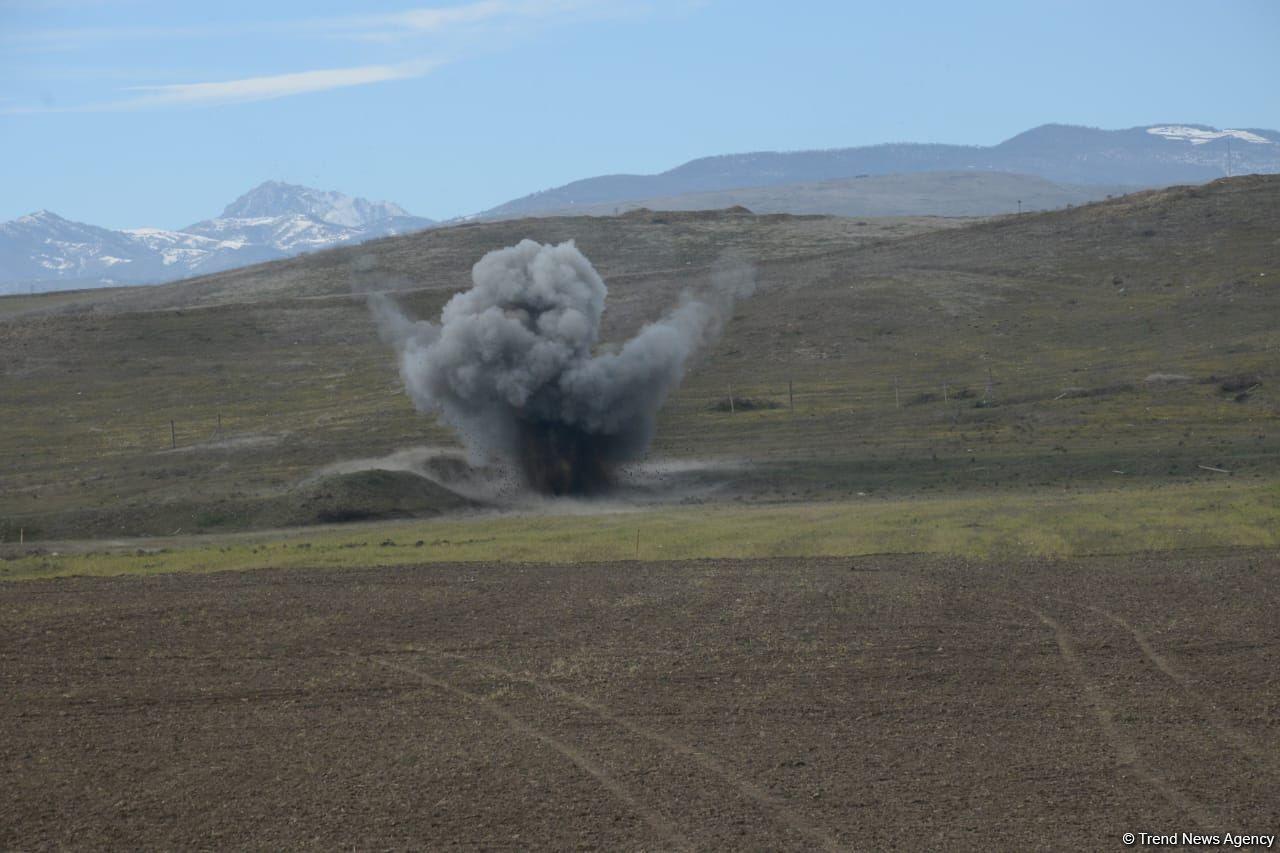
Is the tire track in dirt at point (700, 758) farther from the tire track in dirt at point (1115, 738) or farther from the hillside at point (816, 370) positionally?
the hillside at point (816, 370)

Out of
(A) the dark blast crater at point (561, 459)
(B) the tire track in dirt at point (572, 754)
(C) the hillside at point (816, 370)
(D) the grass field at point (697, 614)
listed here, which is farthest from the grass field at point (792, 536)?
(B) the tire track in dirt at point (572, 754)

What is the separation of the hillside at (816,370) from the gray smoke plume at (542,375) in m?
5.21

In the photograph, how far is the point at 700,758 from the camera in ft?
73.9

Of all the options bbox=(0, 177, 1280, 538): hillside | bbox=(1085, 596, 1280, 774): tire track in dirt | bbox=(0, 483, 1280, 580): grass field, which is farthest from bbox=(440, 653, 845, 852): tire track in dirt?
bbox=(0, 177, 1280, 538): hillside

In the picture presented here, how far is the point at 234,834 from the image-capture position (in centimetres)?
1991

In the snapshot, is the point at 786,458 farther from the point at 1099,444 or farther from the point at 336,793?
the point at 336,793

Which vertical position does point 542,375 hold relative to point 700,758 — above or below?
above

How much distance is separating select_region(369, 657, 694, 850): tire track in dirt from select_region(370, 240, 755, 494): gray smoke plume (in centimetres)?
2749

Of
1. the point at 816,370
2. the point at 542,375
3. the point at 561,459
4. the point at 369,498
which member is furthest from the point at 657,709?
the point at 816,370

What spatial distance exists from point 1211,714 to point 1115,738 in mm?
2215

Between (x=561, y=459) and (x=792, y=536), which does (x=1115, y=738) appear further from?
(x=561, y=459)

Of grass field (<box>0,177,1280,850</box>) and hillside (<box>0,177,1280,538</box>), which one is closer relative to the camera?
grass field (<box>0,177,1280,850</box>)

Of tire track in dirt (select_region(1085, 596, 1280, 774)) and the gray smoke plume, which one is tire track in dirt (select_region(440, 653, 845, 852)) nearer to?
tire track in dirt (select_region(1085, 596, 1280, 774))

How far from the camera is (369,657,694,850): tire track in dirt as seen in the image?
1966 cm
